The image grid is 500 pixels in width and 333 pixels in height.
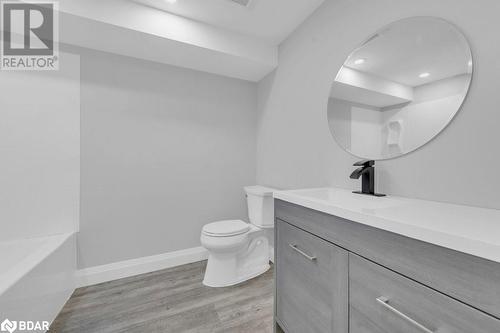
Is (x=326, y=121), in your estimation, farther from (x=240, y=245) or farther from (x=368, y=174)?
(x=240, y=245)

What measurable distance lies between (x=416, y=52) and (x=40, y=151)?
2.78 metres

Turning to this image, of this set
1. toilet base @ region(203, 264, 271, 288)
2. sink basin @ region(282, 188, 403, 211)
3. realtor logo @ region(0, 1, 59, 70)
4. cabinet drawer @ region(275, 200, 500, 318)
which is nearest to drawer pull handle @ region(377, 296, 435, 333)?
cabinet drawer @ region(275, 200, 500, 318)

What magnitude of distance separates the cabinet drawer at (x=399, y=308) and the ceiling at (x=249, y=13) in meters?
1.87

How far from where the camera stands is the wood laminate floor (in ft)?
4.43

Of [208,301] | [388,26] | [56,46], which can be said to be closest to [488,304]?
[388,26]

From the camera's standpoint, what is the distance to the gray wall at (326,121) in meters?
0.85

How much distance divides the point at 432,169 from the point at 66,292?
2598 millimetres

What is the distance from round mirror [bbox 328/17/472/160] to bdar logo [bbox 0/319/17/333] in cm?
203

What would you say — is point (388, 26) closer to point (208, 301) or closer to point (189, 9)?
point (189, 9)

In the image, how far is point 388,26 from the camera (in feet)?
3.88

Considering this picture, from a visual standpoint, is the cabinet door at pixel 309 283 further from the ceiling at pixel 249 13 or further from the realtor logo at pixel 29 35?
the realtor logo at pixel 29 35

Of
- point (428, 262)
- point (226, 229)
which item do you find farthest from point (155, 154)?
point (428, 262)

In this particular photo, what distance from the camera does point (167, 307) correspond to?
1533 mm

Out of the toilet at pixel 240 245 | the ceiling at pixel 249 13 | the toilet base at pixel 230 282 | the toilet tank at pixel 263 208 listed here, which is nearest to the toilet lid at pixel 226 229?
the toilet at pixel 240 245
